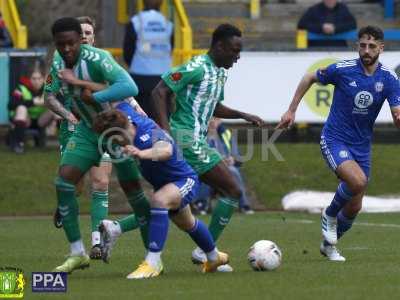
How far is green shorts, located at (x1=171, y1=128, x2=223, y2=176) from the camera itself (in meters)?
13.0

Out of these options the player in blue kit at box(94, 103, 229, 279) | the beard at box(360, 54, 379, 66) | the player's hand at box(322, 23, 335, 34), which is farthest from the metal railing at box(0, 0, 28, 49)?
the player in blue kit at box(94, 103, 229, 279)

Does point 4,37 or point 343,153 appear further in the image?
point 4,37

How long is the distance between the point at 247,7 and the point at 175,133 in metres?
16.3

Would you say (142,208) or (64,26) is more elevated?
(64,26)

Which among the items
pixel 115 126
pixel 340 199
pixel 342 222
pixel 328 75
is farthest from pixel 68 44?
pixel 342 222

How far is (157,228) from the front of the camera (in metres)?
12.0

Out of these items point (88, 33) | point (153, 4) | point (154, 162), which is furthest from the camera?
point (153, 4)

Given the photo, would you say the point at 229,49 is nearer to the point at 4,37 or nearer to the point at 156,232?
the point at 156,232

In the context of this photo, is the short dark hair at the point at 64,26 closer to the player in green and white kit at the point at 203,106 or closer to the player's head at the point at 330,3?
the player in green and white kit at the point at 203,106

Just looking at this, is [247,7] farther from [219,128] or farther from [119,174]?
[119,174]

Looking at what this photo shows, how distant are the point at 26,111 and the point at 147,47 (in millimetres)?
2315

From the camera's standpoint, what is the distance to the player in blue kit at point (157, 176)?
1186cm

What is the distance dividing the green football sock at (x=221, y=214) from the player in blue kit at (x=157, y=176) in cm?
70

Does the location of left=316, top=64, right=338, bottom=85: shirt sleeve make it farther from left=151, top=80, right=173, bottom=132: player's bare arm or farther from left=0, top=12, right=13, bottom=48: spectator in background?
left=0, top=12, right=13, bottom=48: spectator in background
